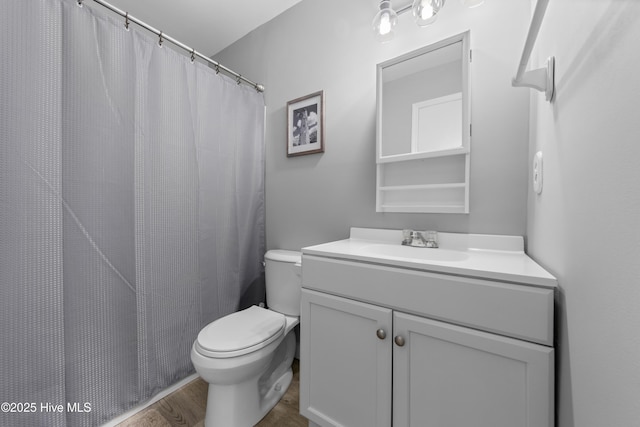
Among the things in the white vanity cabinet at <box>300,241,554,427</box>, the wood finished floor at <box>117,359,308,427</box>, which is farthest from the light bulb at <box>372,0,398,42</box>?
the wood finished floor at <box>117,359,308,427</box>

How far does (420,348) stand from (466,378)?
0.45 feet

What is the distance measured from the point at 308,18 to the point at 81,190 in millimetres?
1614

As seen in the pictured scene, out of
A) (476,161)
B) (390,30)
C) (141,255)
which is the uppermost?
(390,30)

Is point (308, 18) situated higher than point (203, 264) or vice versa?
point (308, 18)

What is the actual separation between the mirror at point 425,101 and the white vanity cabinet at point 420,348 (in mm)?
671

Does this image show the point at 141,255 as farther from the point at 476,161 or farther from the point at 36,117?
the point at 476,161

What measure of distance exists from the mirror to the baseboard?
1.70 m

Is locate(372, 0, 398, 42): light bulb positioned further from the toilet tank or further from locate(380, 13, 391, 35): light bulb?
the toilet tank

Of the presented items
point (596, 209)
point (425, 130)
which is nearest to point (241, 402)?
point (596, 209)

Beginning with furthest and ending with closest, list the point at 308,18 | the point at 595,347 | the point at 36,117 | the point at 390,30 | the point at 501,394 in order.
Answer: the point at 308,18, the point at 390,30, the point at 36,117, the point at 501,394, the point at 595,347

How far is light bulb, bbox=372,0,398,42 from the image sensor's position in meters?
1.16

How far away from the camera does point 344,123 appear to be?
1.47 metres

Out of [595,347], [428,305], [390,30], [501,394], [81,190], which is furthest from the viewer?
[390,30]

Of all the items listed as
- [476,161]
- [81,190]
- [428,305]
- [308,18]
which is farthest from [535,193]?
[81,190]
